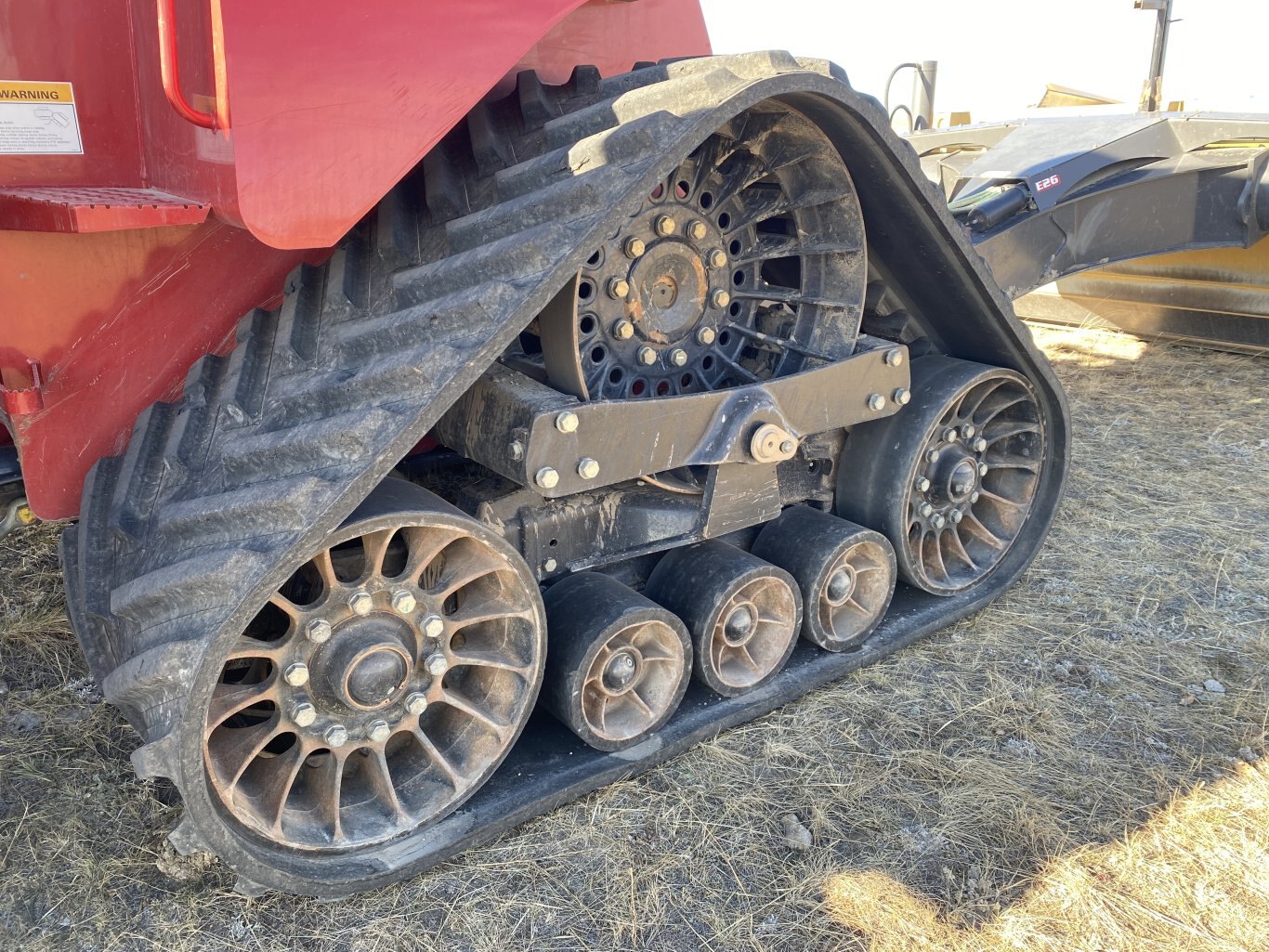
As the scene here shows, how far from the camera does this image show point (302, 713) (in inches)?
87.8

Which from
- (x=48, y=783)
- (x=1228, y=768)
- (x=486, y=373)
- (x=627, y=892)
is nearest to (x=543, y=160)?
(x=486, y=373)

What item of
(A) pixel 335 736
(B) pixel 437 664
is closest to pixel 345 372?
(B) pixel 437 664

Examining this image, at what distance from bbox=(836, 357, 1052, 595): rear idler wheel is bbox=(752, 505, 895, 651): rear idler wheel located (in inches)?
4.8

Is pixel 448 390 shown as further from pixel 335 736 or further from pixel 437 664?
pixel 335 736

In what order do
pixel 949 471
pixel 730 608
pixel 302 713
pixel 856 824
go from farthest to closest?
pixel 949 471, pixel 730 608, pixel 856 824, pixel 302 713

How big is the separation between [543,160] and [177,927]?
1.79 metres

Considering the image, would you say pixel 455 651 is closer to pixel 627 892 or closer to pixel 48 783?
pixel 627 892

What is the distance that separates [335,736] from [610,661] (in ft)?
2.26

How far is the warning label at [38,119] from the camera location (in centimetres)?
222

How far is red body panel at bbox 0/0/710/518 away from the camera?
190 centimetres

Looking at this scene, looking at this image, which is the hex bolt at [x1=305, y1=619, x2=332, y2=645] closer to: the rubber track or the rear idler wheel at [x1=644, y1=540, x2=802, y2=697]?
the rubber track

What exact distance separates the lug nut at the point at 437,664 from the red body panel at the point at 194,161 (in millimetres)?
939

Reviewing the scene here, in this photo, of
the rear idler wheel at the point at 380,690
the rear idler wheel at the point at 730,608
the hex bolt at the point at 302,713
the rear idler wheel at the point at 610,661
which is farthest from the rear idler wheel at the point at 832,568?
the hex bolt at the point at 302,713

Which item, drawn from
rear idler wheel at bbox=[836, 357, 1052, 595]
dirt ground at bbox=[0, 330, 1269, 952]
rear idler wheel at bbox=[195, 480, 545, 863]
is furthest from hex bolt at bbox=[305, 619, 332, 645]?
rear idler wheel at bbox=[836, 357, 1052, 595]
